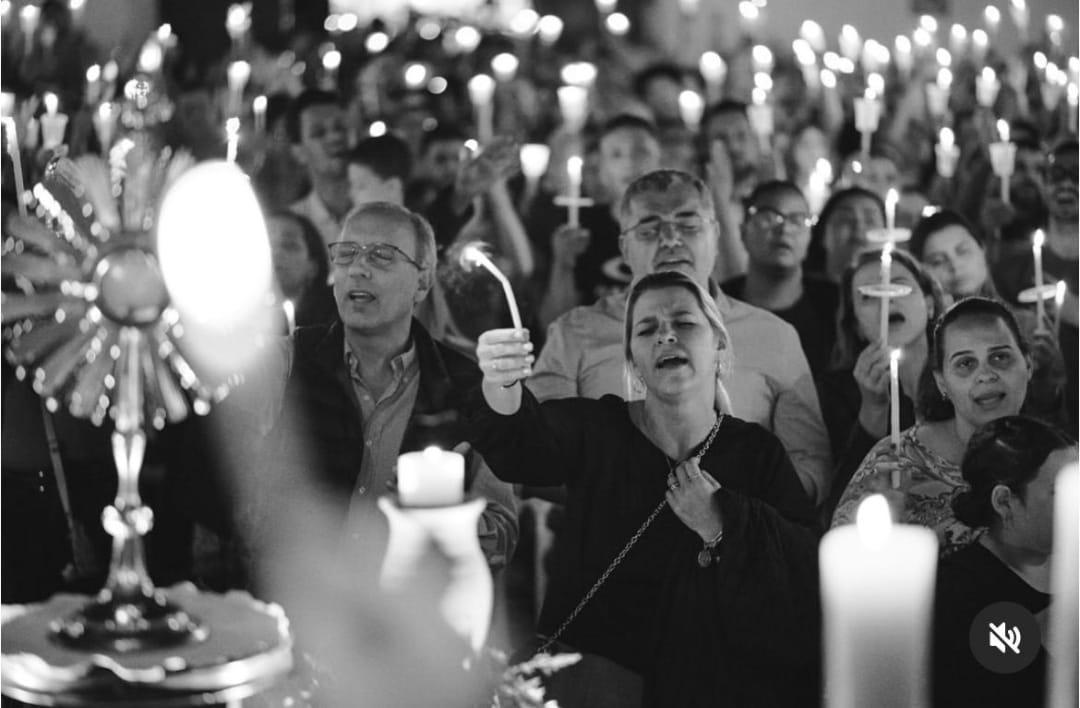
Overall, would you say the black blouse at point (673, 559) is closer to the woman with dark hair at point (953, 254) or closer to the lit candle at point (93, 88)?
the woman with dark hair at point (953, 254)

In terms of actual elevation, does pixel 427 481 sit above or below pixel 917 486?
above

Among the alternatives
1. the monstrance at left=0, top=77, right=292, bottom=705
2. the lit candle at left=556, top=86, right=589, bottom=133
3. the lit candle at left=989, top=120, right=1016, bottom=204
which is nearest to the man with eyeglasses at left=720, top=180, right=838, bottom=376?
the lit candle at left=989, top=120, right=1016, bottom=204

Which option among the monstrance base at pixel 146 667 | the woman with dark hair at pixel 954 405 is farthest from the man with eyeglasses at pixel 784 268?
the monstrance base at pixel 146 667

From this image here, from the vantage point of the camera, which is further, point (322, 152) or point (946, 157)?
point (946, 157)

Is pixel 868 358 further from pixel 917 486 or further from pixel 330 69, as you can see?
pixel 330 69

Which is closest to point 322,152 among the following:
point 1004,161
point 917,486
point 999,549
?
point 1004,161

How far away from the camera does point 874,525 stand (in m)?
1.49

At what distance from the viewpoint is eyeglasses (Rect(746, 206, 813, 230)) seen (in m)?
4.94

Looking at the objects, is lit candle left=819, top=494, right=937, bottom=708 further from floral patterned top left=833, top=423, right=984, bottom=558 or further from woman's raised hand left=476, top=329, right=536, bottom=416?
floral patterned top left=833, top=423, right=984, bottom=558

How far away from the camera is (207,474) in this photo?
3.78 meters

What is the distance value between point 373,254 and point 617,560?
3.02ft

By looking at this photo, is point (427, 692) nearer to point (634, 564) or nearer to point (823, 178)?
point (634, 564)

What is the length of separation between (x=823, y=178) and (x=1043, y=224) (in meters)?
0.99

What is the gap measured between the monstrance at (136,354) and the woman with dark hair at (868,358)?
7.03 feet
